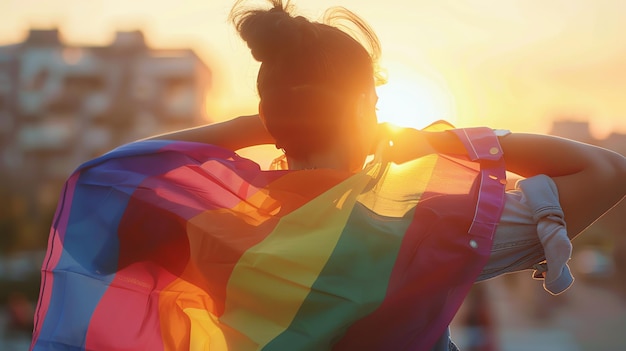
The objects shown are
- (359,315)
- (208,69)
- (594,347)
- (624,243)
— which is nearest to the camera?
(359,315)

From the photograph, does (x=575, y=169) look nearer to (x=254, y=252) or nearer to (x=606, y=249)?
(x=254, y=252)

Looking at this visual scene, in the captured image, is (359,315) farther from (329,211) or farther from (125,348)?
(125,348)

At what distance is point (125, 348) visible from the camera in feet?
6.79

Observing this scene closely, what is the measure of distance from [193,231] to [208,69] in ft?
203

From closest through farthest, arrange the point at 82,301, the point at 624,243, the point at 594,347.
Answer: the point at 82,301
the point at 594,347
the point at 624,243

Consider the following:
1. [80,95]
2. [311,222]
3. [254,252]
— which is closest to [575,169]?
[311,222]

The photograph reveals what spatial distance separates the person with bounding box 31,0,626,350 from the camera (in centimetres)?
187

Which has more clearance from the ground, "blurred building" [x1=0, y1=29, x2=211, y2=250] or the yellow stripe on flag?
the yellow stripe on flag

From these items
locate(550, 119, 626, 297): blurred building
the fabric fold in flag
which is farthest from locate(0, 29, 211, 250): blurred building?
the fabric fold in flag

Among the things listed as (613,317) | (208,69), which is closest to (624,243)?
(613,317)

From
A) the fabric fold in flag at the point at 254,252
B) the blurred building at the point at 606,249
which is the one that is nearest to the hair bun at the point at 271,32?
the fabric fold in flag at the point at 254,252

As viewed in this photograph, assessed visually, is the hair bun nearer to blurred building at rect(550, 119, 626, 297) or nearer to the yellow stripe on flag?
the yellow stripe on flag

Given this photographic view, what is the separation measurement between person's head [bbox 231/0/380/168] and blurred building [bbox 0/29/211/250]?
56.7 m

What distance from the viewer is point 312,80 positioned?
199cm
